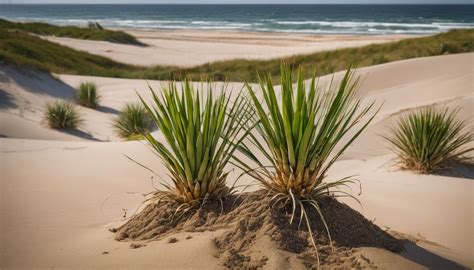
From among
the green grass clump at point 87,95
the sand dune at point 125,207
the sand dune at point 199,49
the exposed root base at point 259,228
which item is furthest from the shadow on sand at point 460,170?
the sand dune at point 199,49

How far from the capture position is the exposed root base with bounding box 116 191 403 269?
3637 millimetres

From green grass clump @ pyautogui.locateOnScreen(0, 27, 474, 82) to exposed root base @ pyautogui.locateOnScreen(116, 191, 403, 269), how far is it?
53.6 ft

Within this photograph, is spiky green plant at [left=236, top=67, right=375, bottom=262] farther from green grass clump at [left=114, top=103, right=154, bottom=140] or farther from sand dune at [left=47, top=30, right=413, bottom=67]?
sand dune at [left=47, top=30, right=413, bottom=67]

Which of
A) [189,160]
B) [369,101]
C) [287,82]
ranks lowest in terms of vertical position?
[189,160]

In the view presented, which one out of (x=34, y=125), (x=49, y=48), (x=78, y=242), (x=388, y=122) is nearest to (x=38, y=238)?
(x=78, y=242)

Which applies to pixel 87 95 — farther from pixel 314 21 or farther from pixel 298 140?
pixel 314 21

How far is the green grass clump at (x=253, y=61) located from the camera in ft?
72.0

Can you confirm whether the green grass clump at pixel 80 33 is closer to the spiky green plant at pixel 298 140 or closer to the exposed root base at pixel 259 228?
the exposed root base at pixel 259 228

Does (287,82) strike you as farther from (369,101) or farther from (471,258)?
(369,101)

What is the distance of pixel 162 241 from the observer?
12.9 ft

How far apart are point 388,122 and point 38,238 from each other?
8701mm

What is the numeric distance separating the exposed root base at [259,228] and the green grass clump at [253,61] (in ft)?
53.6

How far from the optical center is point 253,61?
89.9 feet

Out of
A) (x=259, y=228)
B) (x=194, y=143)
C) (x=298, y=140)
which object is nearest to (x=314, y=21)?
(x=194, y=143)
